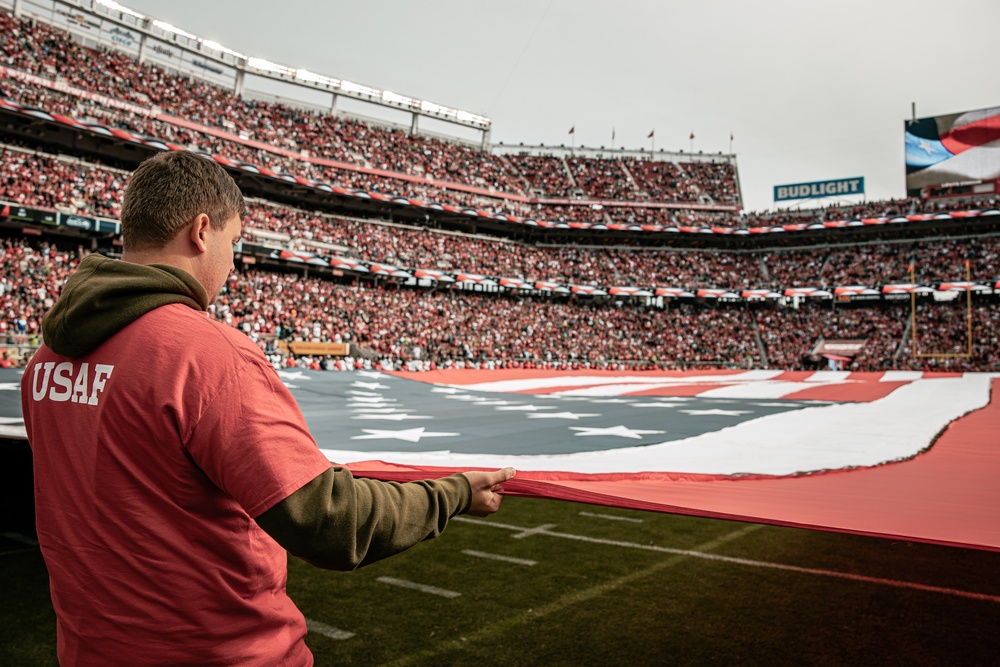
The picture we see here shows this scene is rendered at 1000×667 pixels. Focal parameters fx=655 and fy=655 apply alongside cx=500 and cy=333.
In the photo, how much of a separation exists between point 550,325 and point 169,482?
1878 inches

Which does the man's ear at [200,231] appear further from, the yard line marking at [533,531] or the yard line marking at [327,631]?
the yard line marking at [533,531]

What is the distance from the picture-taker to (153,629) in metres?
1.46

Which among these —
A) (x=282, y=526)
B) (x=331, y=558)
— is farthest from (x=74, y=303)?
(x=331, y=558)

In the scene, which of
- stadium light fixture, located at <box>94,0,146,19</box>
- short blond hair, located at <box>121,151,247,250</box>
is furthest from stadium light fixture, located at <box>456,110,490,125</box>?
short blond hair, located at <box>121,151,247,250</box>

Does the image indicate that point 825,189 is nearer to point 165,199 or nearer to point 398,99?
point 398,99

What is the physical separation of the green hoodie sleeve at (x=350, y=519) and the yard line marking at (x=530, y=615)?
10.5 ft

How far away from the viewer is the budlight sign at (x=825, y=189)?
58.6 metres

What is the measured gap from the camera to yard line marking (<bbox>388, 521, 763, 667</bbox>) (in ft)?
14.6

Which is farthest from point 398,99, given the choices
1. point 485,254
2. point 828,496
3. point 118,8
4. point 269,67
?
point 828,496

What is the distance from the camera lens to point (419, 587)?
5930 mm

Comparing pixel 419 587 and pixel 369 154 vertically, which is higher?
pixel 369 154

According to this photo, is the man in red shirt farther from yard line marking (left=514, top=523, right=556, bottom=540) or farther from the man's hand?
yard line marking (left=514, top=523, right=556, bottom=540)

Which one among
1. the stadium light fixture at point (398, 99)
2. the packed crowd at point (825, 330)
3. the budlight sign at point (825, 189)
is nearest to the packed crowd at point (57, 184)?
the stadium light fixture at point (398, 99)

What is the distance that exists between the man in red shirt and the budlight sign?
215 feet
